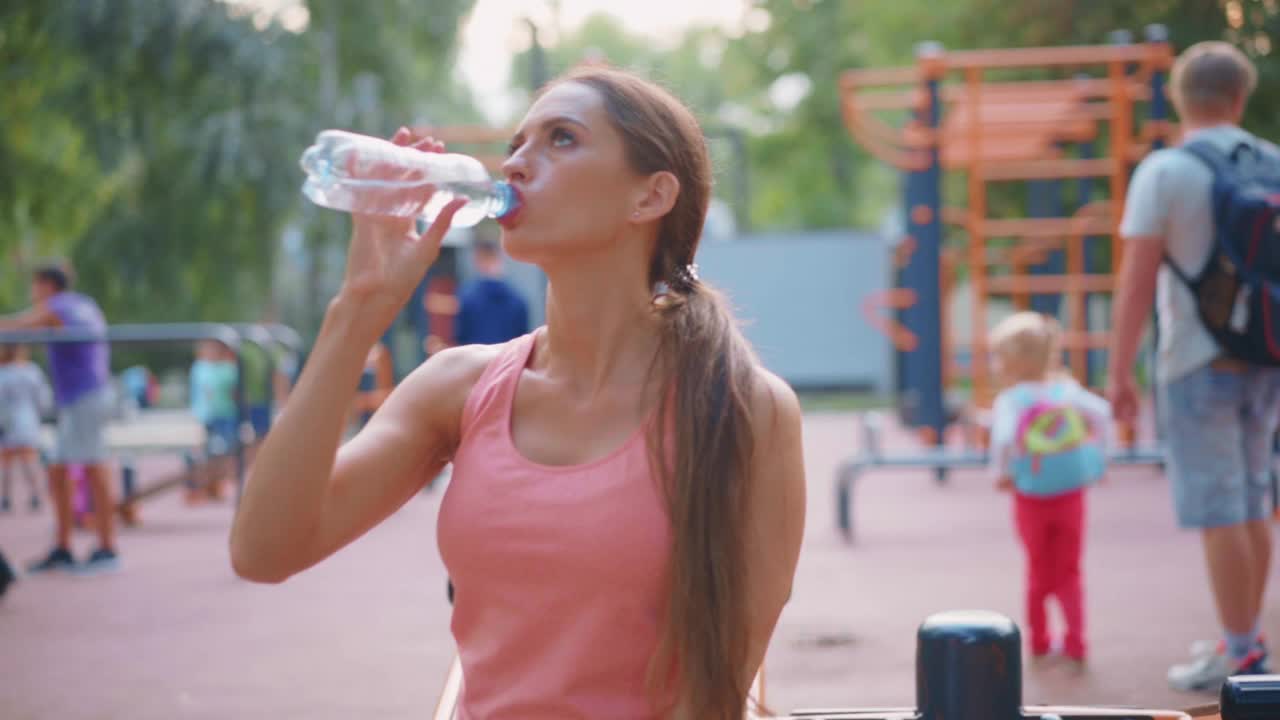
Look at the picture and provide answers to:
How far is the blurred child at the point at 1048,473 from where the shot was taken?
524cm

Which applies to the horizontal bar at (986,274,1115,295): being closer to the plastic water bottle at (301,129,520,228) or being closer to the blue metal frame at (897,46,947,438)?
the blue metal frame at (897,46,947,438)

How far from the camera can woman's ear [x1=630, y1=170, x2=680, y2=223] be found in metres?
2.21

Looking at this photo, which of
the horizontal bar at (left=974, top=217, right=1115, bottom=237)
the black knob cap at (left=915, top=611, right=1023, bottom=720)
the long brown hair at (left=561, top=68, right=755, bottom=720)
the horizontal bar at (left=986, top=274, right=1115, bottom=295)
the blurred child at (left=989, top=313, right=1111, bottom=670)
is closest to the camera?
the long brown hair at (left=561, top=68, right=755, bottom=720)

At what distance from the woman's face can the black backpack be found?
2753 millimetres

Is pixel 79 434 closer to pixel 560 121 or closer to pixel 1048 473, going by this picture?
pixel 1048 473

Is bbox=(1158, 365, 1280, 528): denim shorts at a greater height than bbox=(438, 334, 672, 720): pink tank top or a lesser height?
lesser

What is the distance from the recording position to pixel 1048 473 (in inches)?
212

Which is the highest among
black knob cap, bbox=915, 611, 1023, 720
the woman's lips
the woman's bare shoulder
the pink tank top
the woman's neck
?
the woman's lips

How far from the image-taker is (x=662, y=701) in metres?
2.07

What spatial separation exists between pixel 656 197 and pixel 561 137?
165mm

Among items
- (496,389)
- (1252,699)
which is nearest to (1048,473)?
(1252,699)

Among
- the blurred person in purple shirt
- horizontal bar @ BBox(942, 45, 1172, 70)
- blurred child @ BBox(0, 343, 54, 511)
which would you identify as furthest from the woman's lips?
blurred child @ BBox(0, 343, 54, 511)

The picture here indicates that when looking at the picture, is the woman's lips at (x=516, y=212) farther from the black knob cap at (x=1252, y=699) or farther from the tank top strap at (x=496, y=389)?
the black knob cap at (x=1252, y=699)

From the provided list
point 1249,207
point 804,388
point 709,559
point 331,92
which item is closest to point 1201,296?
point 1249,207
